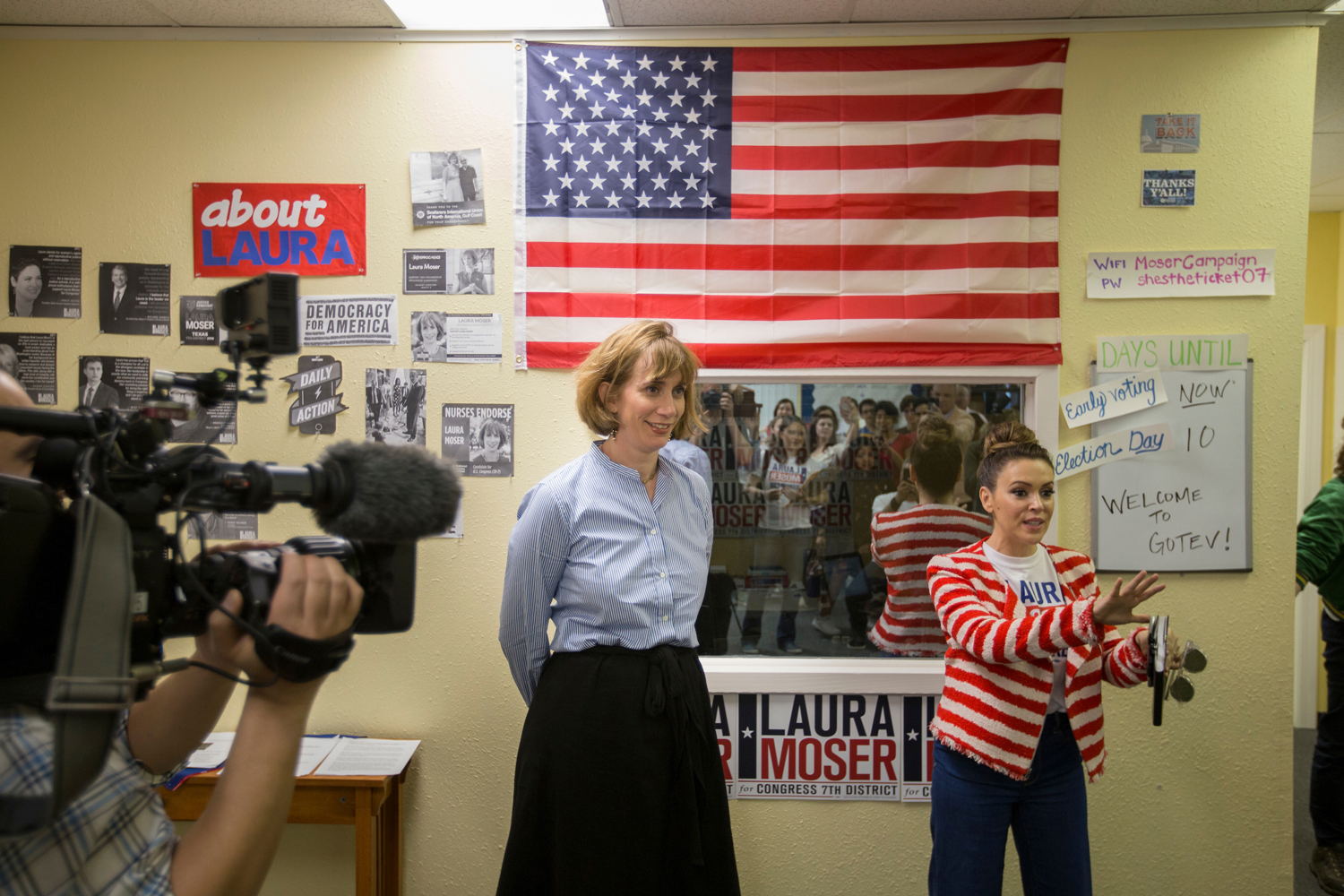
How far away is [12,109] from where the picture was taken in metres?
2.38

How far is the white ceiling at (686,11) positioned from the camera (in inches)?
87.9

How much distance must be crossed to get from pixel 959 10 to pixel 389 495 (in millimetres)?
2286

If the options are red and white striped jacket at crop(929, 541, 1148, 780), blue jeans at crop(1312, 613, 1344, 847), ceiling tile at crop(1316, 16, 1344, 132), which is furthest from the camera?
blue jeans at crop(1312, 613, 1344, 847)

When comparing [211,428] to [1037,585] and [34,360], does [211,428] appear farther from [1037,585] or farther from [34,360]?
[1037,585]

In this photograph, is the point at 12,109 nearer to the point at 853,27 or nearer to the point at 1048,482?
the point at 853,27

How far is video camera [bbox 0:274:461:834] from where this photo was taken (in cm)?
66

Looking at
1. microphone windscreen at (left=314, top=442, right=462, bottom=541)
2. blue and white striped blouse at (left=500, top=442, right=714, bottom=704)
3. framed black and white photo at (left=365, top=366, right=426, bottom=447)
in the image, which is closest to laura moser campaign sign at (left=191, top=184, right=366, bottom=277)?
framed black and white photo at (left=365, top=366, right=426, bottom=447)

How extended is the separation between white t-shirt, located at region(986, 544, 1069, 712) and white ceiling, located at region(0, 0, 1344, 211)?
1.62m

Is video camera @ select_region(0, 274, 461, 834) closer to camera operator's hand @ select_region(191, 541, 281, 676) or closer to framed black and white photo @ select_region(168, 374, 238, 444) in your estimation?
camera operator's hand @ select_region(191, 541, 281, 676)

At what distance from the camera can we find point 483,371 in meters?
2.39

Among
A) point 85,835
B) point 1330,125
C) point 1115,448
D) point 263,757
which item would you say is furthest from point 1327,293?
point 85,835

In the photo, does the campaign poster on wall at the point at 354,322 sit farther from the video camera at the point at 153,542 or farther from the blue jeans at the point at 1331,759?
the blue jeans at the point at 1331,759

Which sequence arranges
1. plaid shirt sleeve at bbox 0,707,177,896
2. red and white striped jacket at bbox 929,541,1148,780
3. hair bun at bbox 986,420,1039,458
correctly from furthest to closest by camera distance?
1. hair bun at bbox 986,420,1039,458
2. red and white striped jacket at bbox 929,541,1148,780
3. plaid shirt sleeve at bbox 0,707,177,896

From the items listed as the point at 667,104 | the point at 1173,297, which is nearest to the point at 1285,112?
the point at 1173,297
